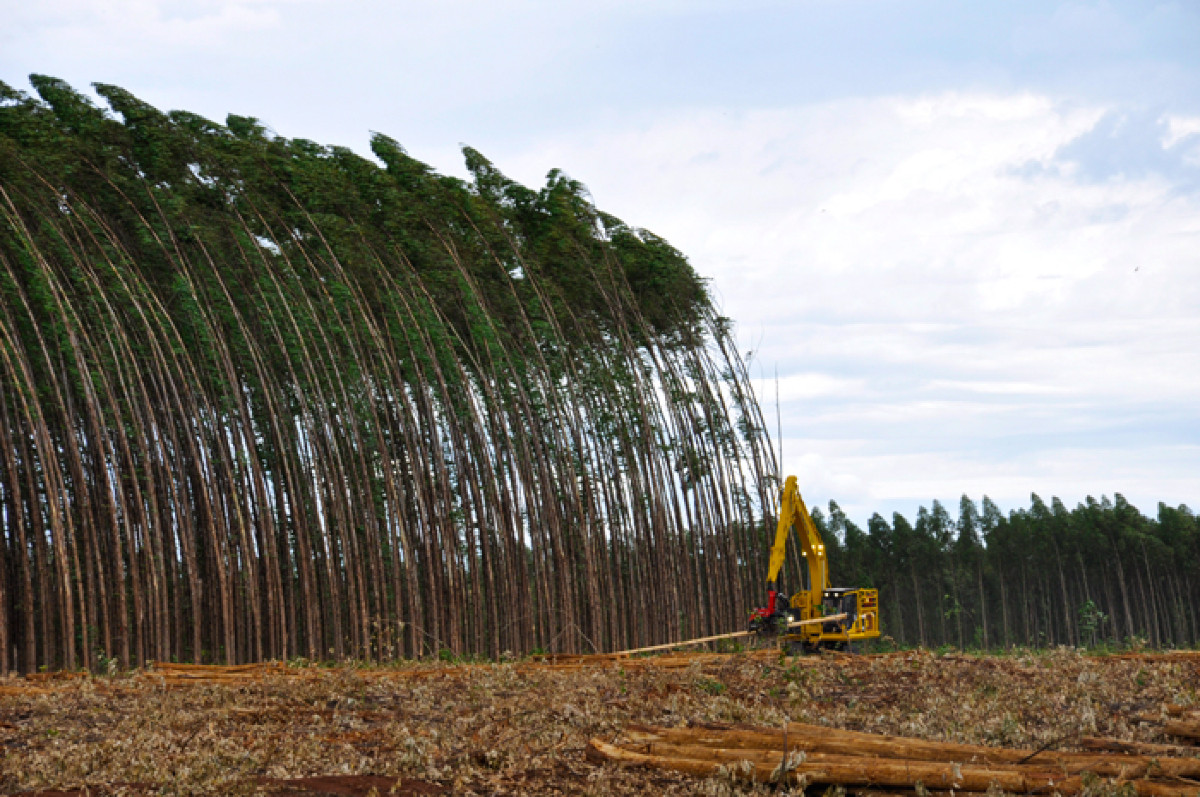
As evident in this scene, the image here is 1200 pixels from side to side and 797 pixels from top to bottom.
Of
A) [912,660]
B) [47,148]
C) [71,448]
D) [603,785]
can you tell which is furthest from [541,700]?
[47,148]

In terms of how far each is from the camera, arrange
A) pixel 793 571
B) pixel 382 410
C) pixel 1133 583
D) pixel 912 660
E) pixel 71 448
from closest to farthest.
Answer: pixel 912 660
pixel 71 448
pixel 382 410
pixel 793 571
pixel 1133 583

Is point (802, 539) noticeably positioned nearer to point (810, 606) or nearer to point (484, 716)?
point (810, 606)

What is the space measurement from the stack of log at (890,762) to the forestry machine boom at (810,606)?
33.0ft

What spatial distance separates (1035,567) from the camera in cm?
3912

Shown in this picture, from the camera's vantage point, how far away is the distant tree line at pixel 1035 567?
3497 cm

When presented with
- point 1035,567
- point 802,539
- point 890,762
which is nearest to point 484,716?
point 890,762

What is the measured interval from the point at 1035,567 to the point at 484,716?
39.1 meters

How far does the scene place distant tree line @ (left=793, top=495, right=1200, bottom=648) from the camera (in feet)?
115

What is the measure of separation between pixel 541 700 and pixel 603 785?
8.02ft

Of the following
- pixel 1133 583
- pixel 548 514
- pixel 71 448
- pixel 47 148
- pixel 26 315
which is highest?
pixel 47 148

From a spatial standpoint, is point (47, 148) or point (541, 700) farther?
point (47, 148)

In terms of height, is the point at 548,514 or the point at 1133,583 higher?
the point at 548,514

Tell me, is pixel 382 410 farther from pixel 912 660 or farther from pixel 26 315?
pixel 912 660

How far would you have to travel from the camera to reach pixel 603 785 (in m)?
3.41
